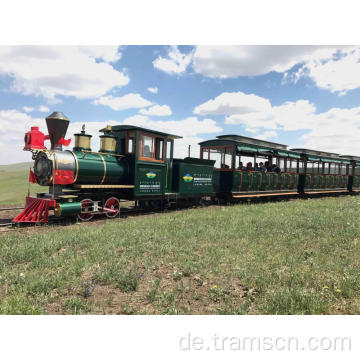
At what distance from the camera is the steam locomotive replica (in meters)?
8.40

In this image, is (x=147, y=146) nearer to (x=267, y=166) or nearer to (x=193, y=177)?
(x=193, y=177)

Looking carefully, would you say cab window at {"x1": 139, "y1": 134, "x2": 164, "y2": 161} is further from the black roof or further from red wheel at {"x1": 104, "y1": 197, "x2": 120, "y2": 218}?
the black roof

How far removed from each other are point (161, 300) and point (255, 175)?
12.5 meters

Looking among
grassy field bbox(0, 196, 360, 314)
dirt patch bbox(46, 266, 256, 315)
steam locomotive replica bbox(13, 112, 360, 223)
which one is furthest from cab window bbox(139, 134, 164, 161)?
dirt patch bbox(46, 266, 256, 315)

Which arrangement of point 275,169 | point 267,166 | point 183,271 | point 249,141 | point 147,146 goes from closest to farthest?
point 183,271
point 147,146
point 249,141
point 267,166
point 275,169

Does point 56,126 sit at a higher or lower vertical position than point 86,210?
higher

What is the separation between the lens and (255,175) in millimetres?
14906

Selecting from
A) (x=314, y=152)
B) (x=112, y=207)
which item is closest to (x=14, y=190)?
(x=112, y=207)

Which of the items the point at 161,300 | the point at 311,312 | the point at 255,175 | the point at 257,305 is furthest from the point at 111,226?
the point at 255,175

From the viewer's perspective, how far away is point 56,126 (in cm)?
844

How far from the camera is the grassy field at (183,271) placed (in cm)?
334

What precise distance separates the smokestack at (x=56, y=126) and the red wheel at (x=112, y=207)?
8.51ft

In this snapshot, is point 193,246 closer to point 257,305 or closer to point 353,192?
point 257,305

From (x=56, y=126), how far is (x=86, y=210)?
9.75 ft
